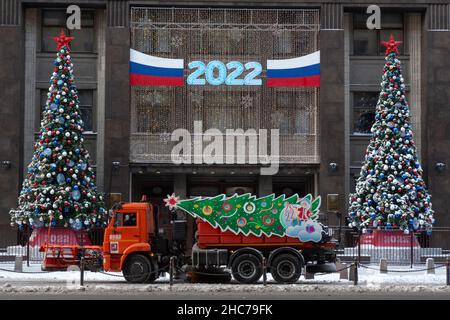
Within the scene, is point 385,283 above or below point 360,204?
below

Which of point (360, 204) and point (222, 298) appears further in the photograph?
point (360, 204)

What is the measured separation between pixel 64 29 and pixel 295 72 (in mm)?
11744

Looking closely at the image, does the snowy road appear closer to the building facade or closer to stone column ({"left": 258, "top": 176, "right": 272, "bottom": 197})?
the building facade

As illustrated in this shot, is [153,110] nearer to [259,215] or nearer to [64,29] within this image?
[64,29]

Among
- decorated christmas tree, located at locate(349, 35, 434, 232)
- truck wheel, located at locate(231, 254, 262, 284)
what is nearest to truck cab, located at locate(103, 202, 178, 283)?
truck wheel, located at locate(231, 254, 262, 284)

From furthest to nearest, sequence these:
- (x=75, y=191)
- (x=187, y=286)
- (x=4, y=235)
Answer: (x=4, y=235) < (x=75, y=191) < (x=187, y=286)

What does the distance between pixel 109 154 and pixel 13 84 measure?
18.8ft

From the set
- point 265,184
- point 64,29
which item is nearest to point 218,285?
point 265,184

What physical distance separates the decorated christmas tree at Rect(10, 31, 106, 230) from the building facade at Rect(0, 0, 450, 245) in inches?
132

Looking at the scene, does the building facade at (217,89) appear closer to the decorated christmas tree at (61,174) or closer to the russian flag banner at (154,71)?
the russian flag banner at (154,71)

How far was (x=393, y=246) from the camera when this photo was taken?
115ft

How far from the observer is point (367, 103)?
136 ft

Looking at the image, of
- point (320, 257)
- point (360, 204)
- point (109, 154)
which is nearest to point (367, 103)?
point (360, 204)

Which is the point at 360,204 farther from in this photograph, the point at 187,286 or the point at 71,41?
the point at 71,41
